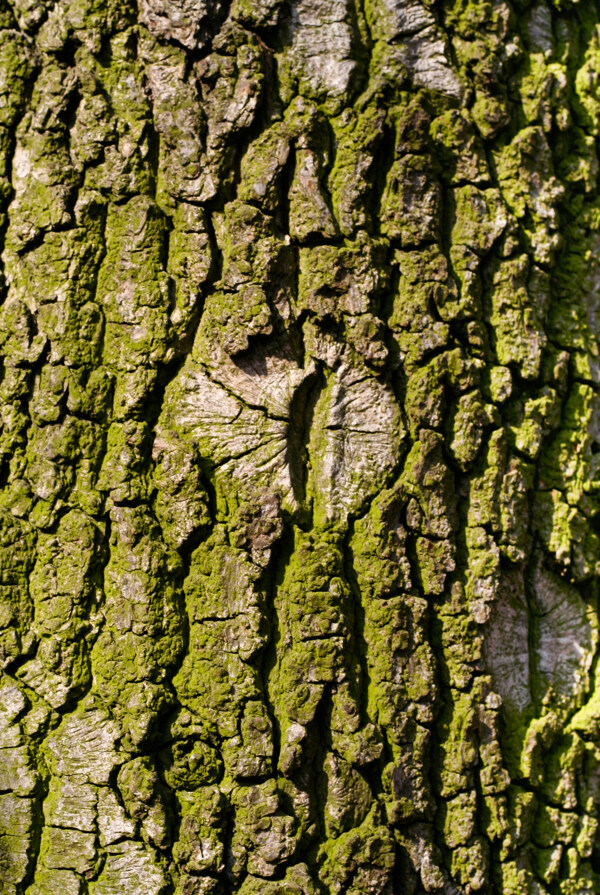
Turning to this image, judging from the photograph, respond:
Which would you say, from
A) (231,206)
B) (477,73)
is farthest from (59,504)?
(477,73)

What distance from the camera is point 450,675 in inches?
58.5

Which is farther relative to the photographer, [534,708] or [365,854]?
[534,708]

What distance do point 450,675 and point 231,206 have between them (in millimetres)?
1131

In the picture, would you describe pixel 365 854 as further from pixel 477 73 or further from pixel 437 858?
pixel 477 73

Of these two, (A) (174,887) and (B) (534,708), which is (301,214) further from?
(A) (174,887)

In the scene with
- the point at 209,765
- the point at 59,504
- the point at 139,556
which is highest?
the point at 59,504

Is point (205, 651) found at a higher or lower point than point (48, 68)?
lower

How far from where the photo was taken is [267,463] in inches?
56.5

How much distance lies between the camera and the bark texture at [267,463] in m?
1.40

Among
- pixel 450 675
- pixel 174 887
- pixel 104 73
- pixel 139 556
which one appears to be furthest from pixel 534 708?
pixel 104 73

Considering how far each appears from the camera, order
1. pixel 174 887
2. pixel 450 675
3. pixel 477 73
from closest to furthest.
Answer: pixel 174 887 → pixel 450 675 → pixel 477 73

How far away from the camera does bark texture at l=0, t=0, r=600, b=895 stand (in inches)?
55.2

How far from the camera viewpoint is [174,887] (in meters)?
1.38


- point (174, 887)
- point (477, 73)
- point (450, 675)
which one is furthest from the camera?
point (477, 73)
